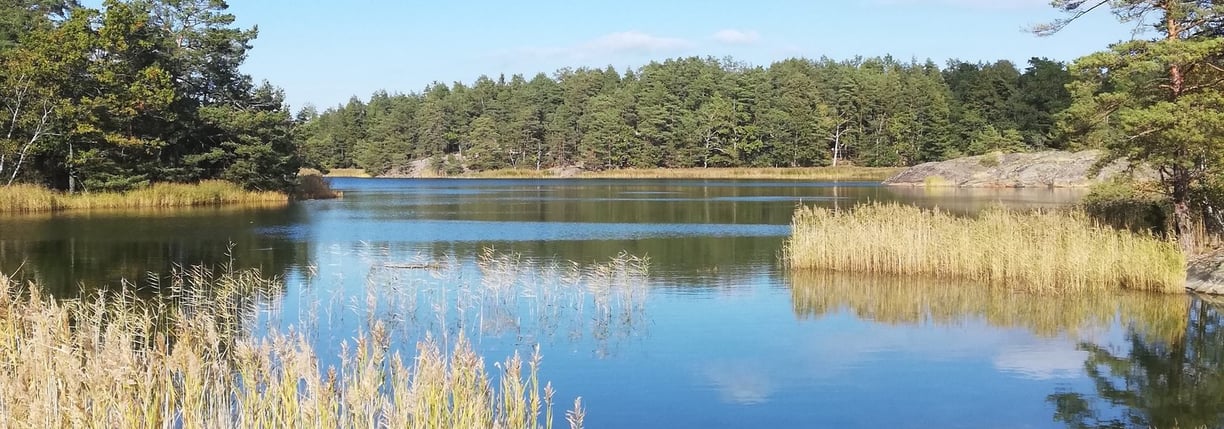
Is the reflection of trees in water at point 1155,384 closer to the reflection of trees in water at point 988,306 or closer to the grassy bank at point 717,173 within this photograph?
the reflection of trees in water at point 988,306

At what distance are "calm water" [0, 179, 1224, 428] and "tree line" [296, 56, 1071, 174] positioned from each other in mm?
62136

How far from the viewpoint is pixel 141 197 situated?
39.5m

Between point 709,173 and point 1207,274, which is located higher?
point 709,173

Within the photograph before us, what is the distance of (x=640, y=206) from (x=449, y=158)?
66.1m

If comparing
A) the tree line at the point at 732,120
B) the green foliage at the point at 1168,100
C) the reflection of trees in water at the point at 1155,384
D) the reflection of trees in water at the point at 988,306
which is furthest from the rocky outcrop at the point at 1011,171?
the reflection of trees in water at the point at 1155,384

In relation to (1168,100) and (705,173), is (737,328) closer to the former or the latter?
(1168,100)

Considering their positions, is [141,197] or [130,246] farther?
[141,197]

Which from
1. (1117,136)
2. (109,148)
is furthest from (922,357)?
(109,148)

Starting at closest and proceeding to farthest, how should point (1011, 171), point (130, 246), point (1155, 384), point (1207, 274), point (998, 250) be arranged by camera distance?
1. point (1155, 384)
2. point (1207, 274)
3. point (998, 250)
4. point (130, 246)
5. point (1011, 171)

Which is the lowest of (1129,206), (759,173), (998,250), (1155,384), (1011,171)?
(1155,384)

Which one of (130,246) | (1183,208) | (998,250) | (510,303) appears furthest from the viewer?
(130,246)

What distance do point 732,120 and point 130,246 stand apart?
74630 millimetres

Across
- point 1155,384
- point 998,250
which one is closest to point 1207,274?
point 998,250

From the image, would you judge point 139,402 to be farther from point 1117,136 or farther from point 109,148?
point 109,148
